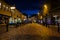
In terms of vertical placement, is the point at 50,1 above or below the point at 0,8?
above

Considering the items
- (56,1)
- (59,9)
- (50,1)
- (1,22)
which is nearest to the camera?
(1,22)

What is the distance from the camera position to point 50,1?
88.4m

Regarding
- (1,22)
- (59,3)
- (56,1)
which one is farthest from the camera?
(56,1)

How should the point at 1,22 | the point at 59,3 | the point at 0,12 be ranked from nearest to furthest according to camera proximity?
1. the point at 0,12
2. the point at 1,22
3. the point at 59,3

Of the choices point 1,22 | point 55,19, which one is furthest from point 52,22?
point 1,22

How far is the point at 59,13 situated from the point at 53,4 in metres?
19.7

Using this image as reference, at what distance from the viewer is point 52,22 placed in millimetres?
76938

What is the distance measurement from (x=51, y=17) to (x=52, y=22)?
9.40 ft

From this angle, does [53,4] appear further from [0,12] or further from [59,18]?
[0,12]

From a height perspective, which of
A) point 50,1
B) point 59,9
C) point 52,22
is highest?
point 50,1

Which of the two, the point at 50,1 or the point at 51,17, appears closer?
the point at 51,17

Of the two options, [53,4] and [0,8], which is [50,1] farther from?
[0,8]

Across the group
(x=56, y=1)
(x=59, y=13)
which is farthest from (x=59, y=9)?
(x=56, y=1)

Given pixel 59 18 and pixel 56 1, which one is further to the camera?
pixel 56 1
